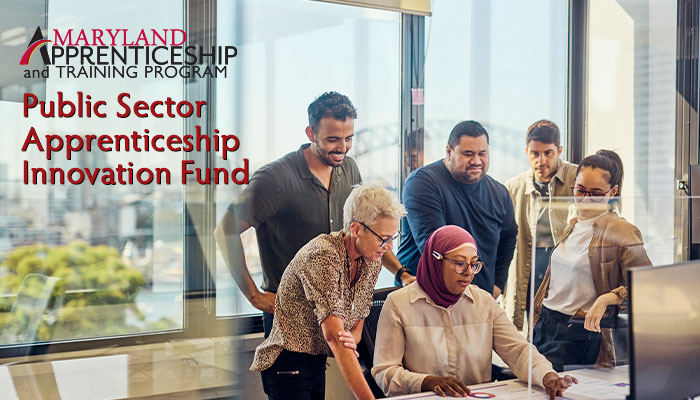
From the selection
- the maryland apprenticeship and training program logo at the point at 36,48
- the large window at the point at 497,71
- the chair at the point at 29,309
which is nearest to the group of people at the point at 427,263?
the large window at the point at 497,71

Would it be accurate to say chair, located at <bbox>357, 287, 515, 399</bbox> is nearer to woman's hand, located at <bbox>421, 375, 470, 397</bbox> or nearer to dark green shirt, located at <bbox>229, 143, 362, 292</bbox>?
woman's hand, located at <bbox>421, 375, 470, 397</bbox>

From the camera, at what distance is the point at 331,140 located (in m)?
3.30

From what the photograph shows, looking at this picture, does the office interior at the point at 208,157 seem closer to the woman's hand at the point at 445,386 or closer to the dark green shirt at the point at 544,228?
the dark green shirt at the point at 544,228

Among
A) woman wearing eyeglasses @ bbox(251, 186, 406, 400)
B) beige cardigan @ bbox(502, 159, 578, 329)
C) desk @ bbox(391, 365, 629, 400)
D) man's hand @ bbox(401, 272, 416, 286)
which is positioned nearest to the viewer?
desk @ bbox(391, 365, 629, 400)

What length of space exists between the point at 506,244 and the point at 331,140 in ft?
3.29

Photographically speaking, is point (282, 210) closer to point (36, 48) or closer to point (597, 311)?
point (36, 48)

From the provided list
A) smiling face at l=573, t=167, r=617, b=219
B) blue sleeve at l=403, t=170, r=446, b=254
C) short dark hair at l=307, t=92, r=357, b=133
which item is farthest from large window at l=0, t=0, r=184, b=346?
smiling face at l=573, t=167, r=617, b=219

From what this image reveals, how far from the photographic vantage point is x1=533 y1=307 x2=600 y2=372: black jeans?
182 centimetres

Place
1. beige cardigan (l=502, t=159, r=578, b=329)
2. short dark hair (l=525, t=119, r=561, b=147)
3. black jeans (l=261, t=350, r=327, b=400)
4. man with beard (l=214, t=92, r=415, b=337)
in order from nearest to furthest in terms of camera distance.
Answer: black jeans (l=261, t=350, r=327, b=400) < man with beard (l=214, t=92, r=415, b=337) < beige cardigan (l=502, t=159, r=578, b=329) < short dark hair (l=525, t=119, r=561, b=147)

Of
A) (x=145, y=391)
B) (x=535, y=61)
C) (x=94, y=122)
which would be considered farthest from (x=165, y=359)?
(x=535, y=61)

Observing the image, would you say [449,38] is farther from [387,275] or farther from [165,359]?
[165,359]

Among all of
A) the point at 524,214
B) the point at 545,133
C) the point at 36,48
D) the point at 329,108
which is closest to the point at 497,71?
the point at 545,133

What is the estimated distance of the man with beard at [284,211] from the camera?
10.4ft

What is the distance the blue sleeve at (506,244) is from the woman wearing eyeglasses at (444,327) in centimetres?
102
